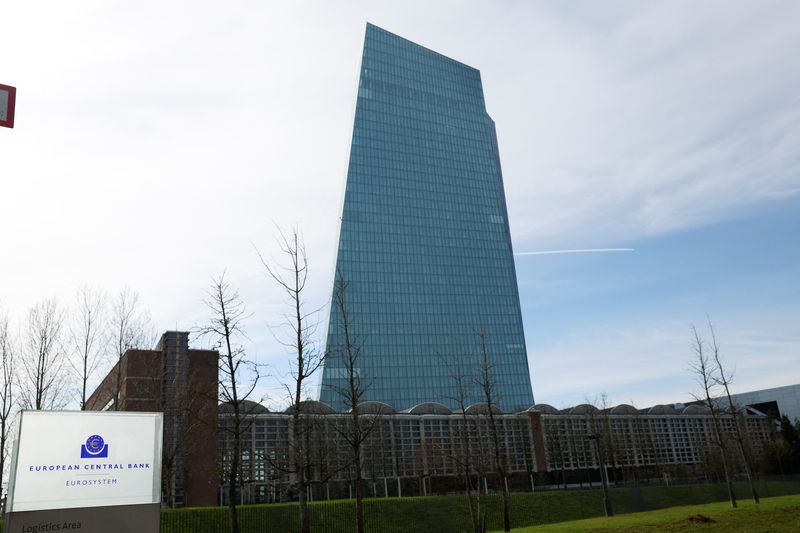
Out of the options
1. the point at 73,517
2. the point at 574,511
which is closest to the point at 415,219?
the point at 574,511

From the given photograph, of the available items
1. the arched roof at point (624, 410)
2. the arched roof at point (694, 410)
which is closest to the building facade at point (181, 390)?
the arched roof at point (624, 410)

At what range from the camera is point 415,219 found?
147 metres

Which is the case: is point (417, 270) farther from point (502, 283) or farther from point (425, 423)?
point (425, 423)

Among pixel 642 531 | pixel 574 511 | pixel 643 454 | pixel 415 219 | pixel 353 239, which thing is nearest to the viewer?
pixel 642 531

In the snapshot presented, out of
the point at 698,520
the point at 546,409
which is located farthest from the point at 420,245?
the point at 698,520

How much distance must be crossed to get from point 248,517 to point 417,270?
112 meters

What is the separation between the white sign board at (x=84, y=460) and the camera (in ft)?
36.0

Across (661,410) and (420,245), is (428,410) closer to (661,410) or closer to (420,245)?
(661,410)

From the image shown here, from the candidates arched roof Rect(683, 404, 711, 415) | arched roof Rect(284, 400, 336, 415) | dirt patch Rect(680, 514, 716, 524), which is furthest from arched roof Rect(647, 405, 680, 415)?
dirt patch Rect(680, 514, 716, 524)

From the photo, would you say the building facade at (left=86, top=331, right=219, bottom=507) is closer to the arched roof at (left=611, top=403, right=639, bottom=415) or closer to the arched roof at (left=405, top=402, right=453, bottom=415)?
the arched roof at (left=405, top=402, right=453, bottom=415)

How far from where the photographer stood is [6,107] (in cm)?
813

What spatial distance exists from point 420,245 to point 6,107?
450ft

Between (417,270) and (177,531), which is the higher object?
(417,270)

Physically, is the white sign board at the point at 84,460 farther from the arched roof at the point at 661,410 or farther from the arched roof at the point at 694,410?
the arched roof at the point at 694,410
